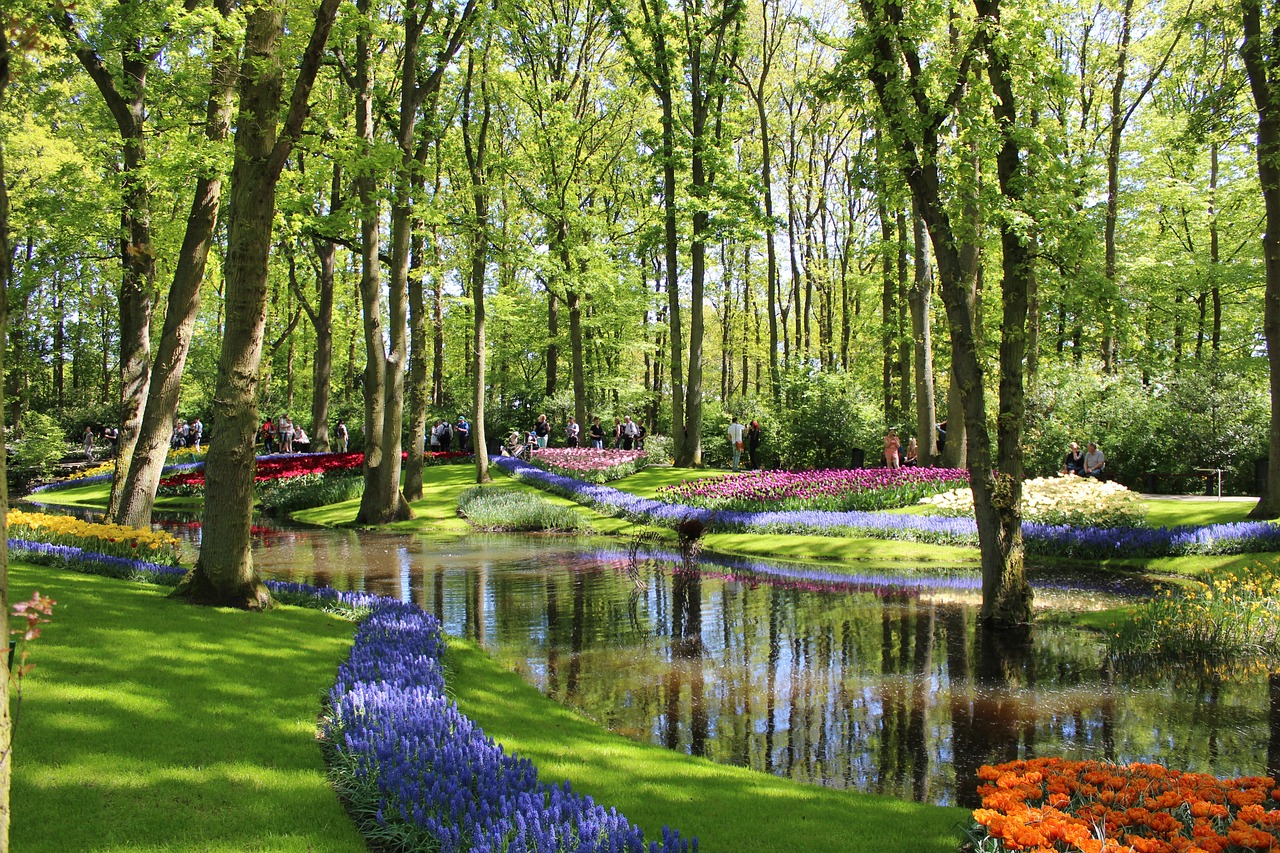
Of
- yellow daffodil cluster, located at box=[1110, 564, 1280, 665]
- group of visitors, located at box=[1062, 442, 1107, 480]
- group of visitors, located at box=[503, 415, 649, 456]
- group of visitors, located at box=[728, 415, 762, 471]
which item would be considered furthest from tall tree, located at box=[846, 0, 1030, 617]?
group of visitors, located at box=[503, 415, 649, 456]

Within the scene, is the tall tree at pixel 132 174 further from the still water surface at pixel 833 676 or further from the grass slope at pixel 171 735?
Result: the grass slope at pixel 171 735

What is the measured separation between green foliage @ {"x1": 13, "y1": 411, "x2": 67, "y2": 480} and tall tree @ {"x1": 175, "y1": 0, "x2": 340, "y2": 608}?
27.0m

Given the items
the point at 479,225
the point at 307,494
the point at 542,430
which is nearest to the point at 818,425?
the point at 479,225

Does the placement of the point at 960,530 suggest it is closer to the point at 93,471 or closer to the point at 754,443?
the point at 754,443

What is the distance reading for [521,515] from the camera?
68.1 ft

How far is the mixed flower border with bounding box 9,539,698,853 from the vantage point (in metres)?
4.01

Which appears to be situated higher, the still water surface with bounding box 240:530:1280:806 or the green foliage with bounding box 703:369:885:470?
the green foliage with bounding box 703:369:885:470

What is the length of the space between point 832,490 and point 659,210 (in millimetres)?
14053

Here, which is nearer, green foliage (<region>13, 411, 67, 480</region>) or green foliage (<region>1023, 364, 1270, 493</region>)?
green foliage (<region>1023, 364, 1270, 493</region>)

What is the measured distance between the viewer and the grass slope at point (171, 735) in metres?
4.31

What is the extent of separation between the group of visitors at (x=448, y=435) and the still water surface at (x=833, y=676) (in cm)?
2324

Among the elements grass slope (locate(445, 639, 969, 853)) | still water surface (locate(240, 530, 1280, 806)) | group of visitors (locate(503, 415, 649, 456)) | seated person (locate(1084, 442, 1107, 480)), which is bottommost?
still water surface (locate(240, 530, 1280, 806))

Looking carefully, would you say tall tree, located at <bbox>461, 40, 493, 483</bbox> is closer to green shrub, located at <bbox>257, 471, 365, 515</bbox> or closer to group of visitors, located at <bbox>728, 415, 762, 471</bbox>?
green shrub, located at <bbox>257, 471, 365, 515</bbox>

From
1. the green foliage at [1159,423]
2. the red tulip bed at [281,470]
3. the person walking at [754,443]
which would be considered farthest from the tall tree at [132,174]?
the green foliage at [1159,423]
